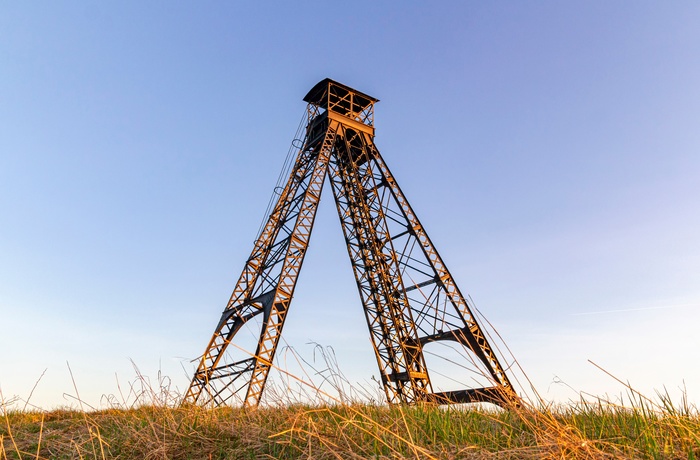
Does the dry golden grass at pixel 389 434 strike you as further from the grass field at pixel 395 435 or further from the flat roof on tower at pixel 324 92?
the flat roof on tower at pixel 324 92

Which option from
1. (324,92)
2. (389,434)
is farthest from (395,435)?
(324,92)

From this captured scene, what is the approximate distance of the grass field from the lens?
353 centimetres

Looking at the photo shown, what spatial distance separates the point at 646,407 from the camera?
170 inches

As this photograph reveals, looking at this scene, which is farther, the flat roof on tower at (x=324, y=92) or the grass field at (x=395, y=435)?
the flat roof on tower at (x=324, y=92)

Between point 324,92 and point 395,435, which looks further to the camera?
point 324,92

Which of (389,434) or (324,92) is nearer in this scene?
(389,434)

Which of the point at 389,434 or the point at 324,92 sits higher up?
the point at 324,92

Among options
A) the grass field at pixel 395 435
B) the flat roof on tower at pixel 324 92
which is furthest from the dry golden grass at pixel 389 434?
the flat roof on tower at pixel 324 92

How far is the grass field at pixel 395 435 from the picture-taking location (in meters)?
3.53

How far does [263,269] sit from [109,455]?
15.1 m

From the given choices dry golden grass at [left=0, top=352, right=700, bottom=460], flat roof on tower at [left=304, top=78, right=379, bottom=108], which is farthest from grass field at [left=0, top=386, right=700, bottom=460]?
flat roof on tower at [left=304, top=78, right=379, bottom=108]

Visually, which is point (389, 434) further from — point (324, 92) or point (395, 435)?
point (324, 92)

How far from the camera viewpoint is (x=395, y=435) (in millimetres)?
3279

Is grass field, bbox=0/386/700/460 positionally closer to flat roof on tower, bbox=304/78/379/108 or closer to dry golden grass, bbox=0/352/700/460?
dry golden grass, bbox=0/352/700/460
